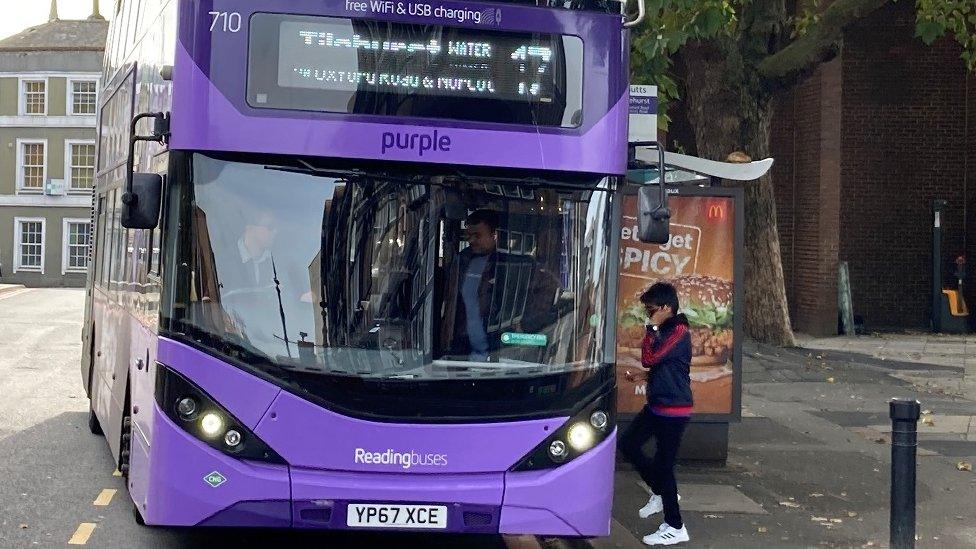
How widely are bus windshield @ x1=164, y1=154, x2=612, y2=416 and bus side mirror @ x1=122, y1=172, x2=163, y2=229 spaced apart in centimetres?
14

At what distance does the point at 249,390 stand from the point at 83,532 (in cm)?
244

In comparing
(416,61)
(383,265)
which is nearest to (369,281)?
(383,265)

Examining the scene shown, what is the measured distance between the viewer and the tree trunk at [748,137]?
20062 mm

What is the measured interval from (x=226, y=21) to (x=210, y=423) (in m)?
1.97

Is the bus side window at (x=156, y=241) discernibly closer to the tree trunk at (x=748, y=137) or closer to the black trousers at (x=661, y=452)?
the black trousers at (x=661, y=452)

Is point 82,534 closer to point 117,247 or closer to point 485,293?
point 117,247

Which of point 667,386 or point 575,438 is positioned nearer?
point 575,438

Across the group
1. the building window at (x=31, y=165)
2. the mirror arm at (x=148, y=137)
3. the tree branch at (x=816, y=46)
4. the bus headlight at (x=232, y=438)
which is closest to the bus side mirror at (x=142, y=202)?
the mirror arm at (x=148, y=137)

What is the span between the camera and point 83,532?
8367 mm

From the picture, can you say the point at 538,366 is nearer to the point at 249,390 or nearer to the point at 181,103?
the point at 249,390

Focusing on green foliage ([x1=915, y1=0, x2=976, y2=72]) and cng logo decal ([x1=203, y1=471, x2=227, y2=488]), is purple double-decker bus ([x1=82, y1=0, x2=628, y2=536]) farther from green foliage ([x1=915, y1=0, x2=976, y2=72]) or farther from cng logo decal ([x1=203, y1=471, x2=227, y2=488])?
green foliage ([x1=915, y1=0, x2=976, y2=72])

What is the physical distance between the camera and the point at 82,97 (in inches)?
2506

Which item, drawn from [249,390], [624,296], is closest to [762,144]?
[624,296]

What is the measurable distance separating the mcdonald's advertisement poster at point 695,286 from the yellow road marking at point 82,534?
4.08m
